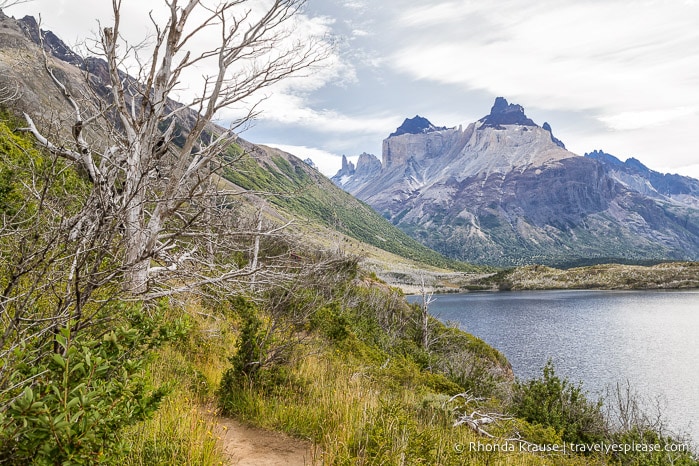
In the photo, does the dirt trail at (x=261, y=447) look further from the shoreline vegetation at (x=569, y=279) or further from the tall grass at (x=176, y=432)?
the shoreline vegetation at (x=569, y=279)

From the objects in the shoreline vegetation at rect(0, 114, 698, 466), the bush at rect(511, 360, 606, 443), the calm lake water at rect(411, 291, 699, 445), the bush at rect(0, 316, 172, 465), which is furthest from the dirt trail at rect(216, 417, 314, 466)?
the calm lake water at rect(411, 291, 699, 445)

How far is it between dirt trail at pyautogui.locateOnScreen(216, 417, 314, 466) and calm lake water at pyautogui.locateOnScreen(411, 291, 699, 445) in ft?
90.0

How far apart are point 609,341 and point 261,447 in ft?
208

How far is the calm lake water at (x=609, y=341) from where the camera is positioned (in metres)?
35.4

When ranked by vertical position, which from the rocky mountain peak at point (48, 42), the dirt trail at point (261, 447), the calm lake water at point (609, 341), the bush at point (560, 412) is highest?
the rocky mountain peak at point (48, 42)

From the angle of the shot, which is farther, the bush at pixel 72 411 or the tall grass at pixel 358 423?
the tall grass at pixel 358 423

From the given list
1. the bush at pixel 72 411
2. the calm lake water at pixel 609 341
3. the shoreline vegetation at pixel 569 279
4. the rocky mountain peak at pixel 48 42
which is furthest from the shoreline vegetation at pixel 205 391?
the shoreline vegetation at pixel 569 279

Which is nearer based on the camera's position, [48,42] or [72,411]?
[72,411]

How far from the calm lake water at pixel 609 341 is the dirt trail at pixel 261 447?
27426 mm

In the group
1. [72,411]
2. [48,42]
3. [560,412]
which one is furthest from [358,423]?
[560,412]

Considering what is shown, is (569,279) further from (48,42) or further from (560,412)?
(48,42)

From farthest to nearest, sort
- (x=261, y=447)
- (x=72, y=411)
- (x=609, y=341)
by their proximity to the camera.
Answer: (x=609, y=341), (x=261, y=447), (x=72, y=411)

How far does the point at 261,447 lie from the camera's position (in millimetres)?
5621

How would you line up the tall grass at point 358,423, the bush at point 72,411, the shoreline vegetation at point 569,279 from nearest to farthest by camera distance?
the bush at point 72,411 < the tall grass at point 358,423 < the shoreline vegetation at point 569,279
